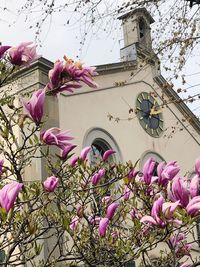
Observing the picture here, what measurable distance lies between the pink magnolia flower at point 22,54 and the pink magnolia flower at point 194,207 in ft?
3.00

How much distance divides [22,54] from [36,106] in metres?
0.25

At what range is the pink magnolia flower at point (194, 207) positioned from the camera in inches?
86.4

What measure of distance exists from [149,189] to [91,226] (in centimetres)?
83

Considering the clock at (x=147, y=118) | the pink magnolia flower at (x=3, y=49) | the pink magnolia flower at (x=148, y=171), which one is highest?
the clock at (x=147, y=118)

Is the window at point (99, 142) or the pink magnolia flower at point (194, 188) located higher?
the window at point (99, 142)

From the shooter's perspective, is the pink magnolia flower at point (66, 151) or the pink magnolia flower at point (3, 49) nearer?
the pink magnolia flower at point (3, 49)

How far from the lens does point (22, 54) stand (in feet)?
7.83

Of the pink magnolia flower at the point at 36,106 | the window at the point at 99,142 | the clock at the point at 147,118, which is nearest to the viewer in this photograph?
the pink magnolia flower at the point at 36,106

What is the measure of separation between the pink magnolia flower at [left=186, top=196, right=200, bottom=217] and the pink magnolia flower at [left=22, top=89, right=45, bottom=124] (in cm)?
72

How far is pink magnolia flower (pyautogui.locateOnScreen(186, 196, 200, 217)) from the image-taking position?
2.20 metres

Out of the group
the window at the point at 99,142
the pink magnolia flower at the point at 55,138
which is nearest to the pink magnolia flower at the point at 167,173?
the pink magnolia flower at the point at 55,138

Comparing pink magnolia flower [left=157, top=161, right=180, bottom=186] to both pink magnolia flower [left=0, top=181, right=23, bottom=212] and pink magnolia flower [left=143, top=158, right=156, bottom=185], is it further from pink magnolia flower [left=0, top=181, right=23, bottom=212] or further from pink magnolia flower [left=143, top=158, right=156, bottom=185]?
pink magnolia flower [left=0, top=181, right=23, bottom=212]

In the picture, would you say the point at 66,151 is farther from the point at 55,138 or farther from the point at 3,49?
the point at 3,49

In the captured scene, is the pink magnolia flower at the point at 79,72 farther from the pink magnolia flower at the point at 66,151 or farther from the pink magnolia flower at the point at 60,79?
the pink magnolia flower at the point at 66,151
